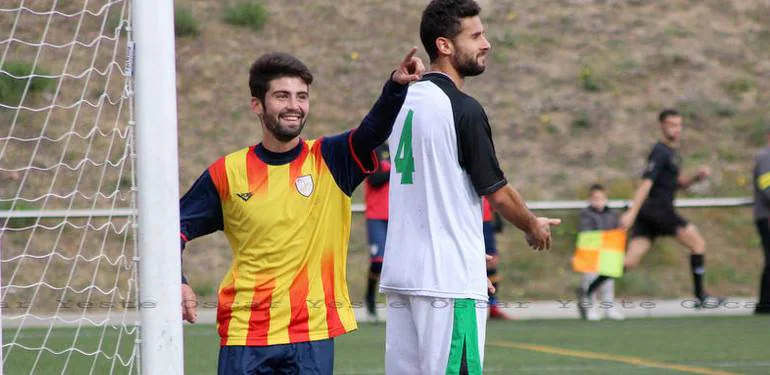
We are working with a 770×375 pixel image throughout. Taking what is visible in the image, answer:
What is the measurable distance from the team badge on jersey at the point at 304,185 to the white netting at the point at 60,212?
4.78ft

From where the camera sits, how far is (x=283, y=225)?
4.58 metres

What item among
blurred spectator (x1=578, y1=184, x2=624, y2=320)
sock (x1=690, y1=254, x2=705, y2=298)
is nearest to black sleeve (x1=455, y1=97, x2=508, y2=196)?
blurred spectator (x1=578, y1=184, x2=624, y2=320)

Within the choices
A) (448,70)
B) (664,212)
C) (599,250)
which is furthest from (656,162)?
(448,70)

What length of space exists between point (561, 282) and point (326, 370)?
12.1 meters

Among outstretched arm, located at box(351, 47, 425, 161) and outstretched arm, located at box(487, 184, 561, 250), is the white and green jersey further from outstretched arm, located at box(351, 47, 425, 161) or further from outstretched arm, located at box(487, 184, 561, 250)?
outstretched arm, located at box(351, 47, 425, 161)

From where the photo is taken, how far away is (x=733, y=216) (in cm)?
1819

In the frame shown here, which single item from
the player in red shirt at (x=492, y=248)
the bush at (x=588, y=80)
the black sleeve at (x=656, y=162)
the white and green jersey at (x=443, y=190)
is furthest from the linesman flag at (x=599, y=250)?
the bush at (x=588, y=80)

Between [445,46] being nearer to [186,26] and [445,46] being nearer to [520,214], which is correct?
[520,214]

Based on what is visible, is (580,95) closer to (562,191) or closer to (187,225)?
(562,191)

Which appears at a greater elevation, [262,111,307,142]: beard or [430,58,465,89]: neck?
[430,58,465,89]: neck

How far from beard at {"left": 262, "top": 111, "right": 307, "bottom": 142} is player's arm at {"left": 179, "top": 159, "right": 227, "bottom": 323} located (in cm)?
25

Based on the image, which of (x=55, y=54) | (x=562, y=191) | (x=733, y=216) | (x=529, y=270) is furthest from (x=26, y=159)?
(x=733, y=216)

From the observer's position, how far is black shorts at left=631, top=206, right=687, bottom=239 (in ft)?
40.9

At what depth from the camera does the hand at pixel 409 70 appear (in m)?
4.28
